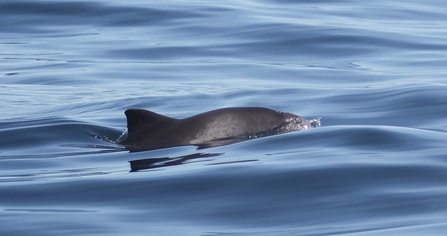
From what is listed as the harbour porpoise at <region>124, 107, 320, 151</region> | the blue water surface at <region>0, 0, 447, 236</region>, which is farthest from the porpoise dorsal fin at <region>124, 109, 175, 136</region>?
the blue water surface at <region>0, 0, 447, 236</region>

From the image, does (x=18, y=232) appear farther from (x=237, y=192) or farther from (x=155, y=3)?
(x=155, y=3)

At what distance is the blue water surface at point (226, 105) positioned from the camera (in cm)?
669

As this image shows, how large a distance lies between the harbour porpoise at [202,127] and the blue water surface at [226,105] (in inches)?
11.9

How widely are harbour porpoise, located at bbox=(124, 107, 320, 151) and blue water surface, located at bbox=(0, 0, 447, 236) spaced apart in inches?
11.9

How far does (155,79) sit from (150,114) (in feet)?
23.1

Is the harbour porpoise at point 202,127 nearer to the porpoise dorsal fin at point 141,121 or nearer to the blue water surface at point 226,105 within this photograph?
the porpoise dorsal fin at point 141,121

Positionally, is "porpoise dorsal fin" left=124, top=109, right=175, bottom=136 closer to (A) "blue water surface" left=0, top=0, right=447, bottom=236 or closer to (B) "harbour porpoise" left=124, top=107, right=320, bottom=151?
(B) "harbour porpoise" left=124, top=107, right=320, bottom=151

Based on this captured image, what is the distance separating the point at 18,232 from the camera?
6.23m

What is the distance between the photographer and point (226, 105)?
14.0 metres

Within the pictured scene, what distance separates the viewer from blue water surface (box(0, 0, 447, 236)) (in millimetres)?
6691

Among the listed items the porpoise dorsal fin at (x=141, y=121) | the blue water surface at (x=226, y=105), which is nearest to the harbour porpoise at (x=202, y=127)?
the porpoise dorsal fin at (x=141, y=121)

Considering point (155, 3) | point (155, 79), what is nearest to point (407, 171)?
→ point (155, 79)

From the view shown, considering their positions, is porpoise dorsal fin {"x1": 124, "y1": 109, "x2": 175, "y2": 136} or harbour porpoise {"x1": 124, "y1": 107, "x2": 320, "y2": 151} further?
porpoise dorsal fin {"x1": 124, "y1": 109, "x2": 175, "y2": 136}

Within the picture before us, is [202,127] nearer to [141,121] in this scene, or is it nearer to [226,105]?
[141,121]
